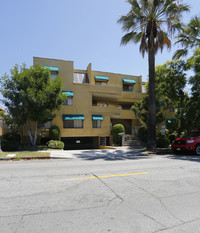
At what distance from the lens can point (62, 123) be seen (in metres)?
21.2

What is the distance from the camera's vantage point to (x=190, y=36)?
1844 cm

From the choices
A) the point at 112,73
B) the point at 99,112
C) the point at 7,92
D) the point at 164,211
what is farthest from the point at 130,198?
the point at 112,73

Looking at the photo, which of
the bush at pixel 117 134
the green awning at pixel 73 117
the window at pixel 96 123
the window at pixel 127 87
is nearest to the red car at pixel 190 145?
the bush at pixel 117 134

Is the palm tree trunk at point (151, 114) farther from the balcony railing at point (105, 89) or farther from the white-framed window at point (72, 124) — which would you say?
the white-framed window at point (72, 124)

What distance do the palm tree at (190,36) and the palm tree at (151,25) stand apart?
1.96 metres

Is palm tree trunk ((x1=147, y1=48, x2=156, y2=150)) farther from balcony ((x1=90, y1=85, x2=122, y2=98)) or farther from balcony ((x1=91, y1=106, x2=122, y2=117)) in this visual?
balcony ((x1=90, y1=85, x2=122, y2=98))

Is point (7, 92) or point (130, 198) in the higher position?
point (7, 92)

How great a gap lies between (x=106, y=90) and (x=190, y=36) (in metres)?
11.0

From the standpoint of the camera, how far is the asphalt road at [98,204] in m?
3.10

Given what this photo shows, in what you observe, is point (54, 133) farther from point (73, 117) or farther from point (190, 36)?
point (190, 36)

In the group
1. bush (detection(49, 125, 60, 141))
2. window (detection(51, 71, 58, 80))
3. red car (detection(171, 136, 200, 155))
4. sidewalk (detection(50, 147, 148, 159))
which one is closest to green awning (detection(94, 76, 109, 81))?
window (detection(51, 71, 58, 80))

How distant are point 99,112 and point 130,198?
60.8 ft

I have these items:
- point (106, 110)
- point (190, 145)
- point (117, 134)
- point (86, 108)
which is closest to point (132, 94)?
point (106, 110)

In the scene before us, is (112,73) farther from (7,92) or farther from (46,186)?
(46,186)
